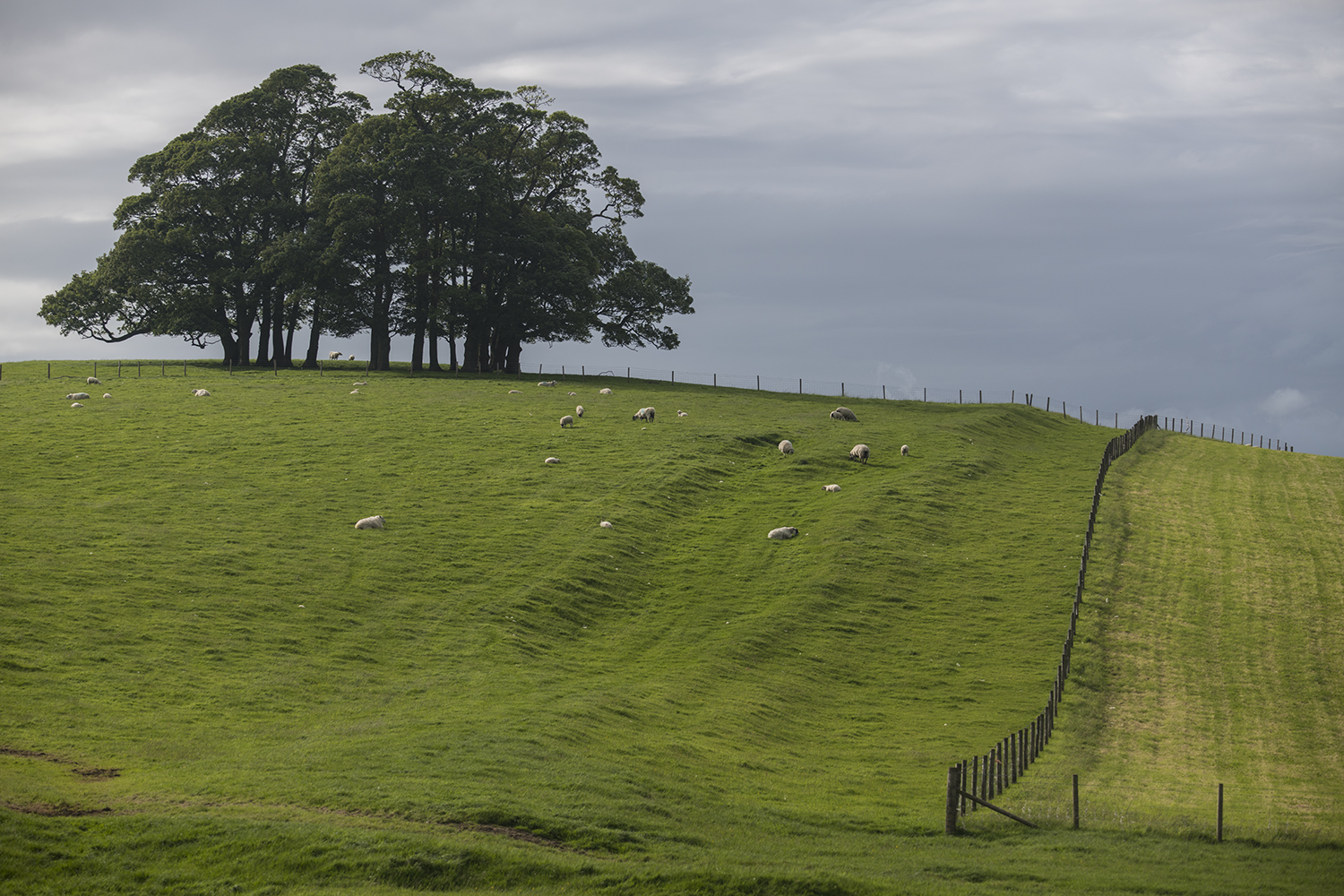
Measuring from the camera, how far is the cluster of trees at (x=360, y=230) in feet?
275

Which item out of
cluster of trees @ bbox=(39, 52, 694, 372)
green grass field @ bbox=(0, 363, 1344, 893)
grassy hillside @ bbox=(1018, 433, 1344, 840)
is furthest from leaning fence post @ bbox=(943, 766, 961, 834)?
cluster of trees @ bbox=(39, 52, 694, 372)

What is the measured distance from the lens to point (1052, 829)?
2503cm

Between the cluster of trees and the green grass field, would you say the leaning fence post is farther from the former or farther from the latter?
the cluster of trees

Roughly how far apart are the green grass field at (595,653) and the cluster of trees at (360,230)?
15.2 m

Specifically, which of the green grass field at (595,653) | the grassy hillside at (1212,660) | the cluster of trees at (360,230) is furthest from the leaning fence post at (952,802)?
the cluster of trees at (360,230)

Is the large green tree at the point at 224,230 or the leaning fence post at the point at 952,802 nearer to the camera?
the leaning fence post at the point at 952,802

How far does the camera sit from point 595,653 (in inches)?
1483

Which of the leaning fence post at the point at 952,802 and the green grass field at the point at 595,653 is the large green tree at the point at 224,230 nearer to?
the green grass field at the point at 595,653

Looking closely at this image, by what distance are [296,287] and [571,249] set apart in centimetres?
2208

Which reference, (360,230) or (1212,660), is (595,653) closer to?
(1212,660)

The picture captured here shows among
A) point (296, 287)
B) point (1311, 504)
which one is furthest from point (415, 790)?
point (296, 287)

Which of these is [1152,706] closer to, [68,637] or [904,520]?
[904,520]

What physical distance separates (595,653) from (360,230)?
56.4 m

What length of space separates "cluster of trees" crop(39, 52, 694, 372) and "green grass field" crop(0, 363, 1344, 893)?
15.2m
